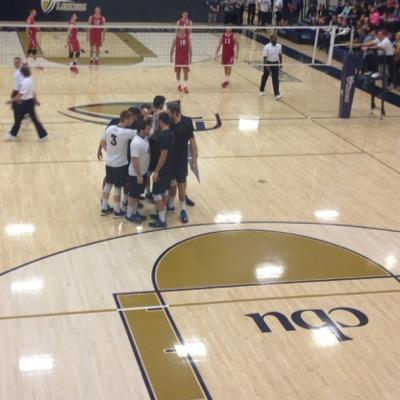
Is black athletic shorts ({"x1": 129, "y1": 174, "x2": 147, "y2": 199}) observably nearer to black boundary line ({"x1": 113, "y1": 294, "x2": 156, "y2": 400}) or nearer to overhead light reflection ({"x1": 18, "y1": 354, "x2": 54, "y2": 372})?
black boundary line ({"x1": 113, "y1": 294, "x2": 156, "y2": 400})

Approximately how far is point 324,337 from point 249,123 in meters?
8.85

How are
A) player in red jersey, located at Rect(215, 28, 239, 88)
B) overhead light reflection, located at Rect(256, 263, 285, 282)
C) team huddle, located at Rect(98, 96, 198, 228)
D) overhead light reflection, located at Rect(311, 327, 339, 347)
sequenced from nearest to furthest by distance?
overhead light reflection, located at Rect(311, 327, 339, 347) → overhead light reflection, located at Rect(256, 263, 285, 282) → team huddle, located at Rect(98, 96, 198, 228) → player in red jersey, located at Rect(215, 28, 239, 88)

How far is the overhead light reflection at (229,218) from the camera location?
36.1 feet

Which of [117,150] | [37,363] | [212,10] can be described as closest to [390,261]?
[117,150]

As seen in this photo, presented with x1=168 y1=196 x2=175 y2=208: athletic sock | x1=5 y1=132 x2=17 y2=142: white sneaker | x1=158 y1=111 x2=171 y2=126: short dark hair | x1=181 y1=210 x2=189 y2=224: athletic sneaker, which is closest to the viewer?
x1=158 y1=111 x2=171 y2=126: short dark hair

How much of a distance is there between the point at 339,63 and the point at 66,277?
17269 millimetres

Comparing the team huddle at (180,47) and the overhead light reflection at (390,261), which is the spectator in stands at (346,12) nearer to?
the team huddle at (180,47)

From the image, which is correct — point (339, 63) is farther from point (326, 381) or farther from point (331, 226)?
point (326, 381)

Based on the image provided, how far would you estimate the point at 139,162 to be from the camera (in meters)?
10.1

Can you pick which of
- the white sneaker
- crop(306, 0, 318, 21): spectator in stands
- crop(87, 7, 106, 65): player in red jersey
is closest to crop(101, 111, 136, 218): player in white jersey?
Result: the white sneaker

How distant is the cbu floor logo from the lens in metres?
8.24

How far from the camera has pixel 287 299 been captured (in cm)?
890

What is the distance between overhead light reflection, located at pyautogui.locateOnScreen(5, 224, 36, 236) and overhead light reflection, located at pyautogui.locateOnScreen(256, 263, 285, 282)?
316 cm

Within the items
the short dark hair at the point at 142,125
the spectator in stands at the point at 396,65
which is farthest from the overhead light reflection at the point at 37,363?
the spectator in stands at the point at 396,65
